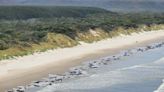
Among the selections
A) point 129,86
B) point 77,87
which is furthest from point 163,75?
point 77,87

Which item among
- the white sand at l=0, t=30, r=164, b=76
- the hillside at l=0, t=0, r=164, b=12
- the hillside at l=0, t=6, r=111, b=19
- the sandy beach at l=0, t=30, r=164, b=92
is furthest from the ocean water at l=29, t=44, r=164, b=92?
the hillside at l=0, t=0, r=164, b=12

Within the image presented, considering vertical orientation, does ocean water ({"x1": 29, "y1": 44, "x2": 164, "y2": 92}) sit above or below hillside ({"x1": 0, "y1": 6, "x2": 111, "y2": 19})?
below

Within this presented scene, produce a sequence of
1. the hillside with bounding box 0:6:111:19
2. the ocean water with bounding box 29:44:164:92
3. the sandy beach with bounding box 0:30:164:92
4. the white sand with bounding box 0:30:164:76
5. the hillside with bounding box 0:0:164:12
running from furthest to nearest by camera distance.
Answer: the hillside with bounding box 0:0:164:12 → the hillside with bounding box 0:6:111:19 → the white sand with bounding box 0:30:164:76 → the sandy beach with bounding box 0:30:164:92 → the ocean water with bounding box 29:44:164:92

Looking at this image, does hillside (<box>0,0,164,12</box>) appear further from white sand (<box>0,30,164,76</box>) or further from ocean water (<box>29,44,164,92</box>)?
ocean water (<box>29,44,164,92</box>)

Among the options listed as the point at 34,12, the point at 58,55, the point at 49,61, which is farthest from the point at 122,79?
the point at 34,12

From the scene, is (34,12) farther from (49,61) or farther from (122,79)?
(122,79)

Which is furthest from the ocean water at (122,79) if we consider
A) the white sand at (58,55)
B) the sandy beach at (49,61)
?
the white sand at (58,55)

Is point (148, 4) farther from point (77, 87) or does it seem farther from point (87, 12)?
point (77, 87)
